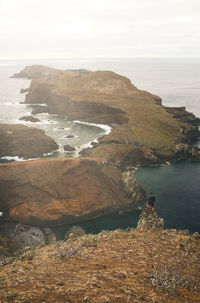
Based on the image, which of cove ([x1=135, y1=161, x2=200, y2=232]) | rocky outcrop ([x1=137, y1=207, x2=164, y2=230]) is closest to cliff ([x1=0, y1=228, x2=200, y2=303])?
rocky outcrop ([x1=137, y1=207, x2=164, y2=230])

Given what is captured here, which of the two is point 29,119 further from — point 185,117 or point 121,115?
point 185,117

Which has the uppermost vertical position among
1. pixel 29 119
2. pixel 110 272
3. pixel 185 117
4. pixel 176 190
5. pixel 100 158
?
A: pixel 185 117

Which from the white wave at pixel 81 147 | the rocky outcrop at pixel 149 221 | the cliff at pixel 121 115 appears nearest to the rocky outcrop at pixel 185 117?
the cliff at pixel 121 115

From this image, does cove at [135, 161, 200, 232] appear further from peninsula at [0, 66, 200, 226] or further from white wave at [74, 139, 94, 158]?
white wave at [74, 139, 94, 158]

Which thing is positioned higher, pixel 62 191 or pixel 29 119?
pixel 29 119

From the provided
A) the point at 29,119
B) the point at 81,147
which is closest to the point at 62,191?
the point at 81,147
